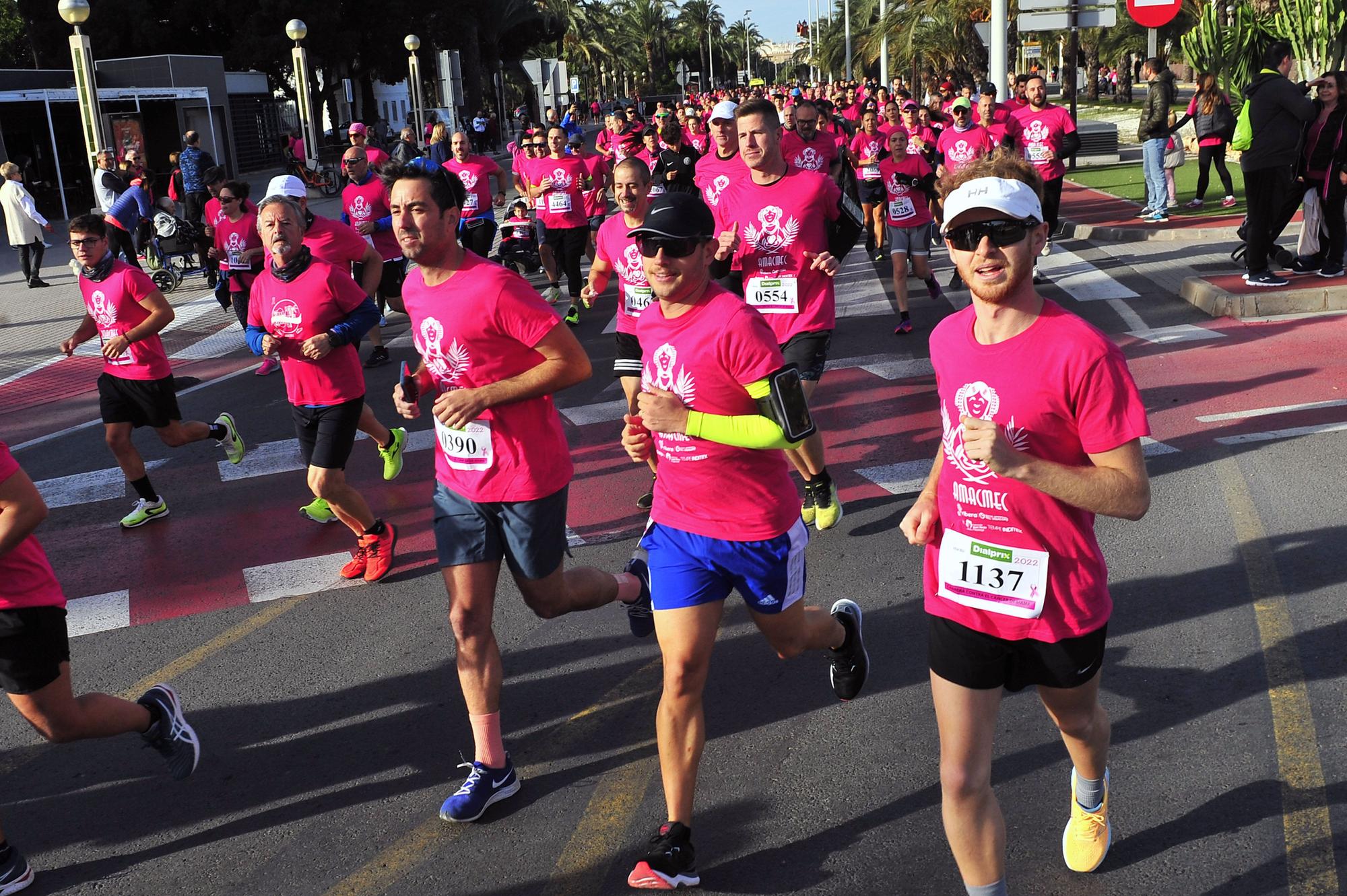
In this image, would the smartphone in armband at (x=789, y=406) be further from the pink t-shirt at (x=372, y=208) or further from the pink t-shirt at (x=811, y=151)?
the pink t-shirt at (x=372, y=208)

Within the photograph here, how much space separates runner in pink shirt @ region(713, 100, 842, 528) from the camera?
7078 millimetres

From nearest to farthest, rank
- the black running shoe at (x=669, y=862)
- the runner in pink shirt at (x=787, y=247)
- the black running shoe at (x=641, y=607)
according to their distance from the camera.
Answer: the black running shoe at (x=669, y=862), the black running shoe at (x=641, y=607), the runner in pink shirt at (x=787, y=247)

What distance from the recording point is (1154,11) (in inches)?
781

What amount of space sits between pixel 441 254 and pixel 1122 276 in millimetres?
11387

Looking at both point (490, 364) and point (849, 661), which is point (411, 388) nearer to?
point (490, 364)

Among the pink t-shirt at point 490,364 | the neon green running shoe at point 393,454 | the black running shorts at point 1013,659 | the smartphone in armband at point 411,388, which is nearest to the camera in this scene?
the black running shorts at point 1013,659

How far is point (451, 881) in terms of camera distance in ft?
12.9

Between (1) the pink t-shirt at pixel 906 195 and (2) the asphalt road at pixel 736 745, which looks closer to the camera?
(2) the asphalt road at pixel 736 745

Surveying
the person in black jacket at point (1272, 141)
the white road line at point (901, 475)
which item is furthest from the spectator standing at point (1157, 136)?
the white road line at point (901, 475)

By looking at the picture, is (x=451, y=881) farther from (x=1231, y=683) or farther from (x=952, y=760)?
(x=1231, y=683)

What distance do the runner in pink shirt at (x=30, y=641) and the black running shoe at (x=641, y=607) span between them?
197 cm

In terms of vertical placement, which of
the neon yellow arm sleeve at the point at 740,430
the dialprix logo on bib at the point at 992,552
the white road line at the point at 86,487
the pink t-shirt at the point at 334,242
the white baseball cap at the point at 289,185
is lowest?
the white road line at the point at 86,487

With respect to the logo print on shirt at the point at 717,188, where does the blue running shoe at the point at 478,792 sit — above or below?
below

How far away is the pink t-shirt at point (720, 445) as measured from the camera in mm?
3855
